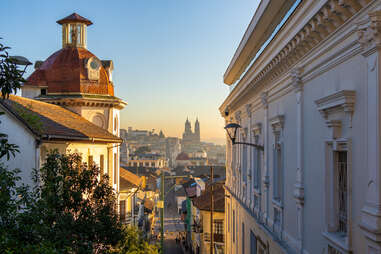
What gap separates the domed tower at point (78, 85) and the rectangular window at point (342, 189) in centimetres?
2105

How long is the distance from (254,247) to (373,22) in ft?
37.1

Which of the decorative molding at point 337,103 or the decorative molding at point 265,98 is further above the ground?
the decorative molding at point 265,98

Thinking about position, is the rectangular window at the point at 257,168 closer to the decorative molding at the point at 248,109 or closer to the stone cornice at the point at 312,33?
the decorative molding at the point at 248,109

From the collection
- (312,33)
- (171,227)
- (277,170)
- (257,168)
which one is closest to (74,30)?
(257,168)

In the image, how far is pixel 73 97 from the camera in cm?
2559

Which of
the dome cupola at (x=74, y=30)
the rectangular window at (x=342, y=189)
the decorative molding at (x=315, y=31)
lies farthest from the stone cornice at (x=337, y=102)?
the dome cupola at (x=74, y=30)

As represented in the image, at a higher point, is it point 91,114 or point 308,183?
point 91,114

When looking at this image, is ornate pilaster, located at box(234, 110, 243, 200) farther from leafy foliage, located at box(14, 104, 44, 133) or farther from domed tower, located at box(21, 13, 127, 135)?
domed tower, located at box(21, 13, 127, 135)

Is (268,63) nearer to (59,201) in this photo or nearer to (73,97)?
(59,201)

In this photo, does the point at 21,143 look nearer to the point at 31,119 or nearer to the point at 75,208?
the point at 31,119

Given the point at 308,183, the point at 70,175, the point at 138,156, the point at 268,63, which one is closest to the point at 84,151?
the point at 70,175

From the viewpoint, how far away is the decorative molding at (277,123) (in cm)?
1012

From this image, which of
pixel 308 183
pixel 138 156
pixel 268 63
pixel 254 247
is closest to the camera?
pixel 308 183

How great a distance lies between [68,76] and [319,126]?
71.5 ft
